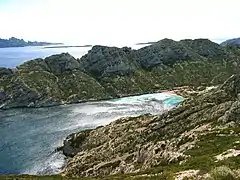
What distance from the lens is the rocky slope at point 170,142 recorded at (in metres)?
69.6

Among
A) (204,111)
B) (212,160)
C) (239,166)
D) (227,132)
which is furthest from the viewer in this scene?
(204,111)

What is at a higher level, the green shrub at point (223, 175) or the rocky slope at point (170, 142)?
the green shrub at point (223, 175)

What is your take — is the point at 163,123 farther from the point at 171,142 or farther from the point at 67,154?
the point at 67,154

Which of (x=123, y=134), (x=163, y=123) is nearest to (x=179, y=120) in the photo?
(x=163, y=123)

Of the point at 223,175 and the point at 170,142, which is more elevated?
the point at 223,175

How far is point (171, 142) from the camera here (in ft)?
310

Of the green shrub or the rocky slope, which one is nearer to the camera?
the green shrub

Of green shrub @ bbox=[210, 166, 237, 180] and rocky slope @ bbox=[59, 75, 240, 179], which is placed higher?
green shrub @ bbox=[210, 166, 237, 180]

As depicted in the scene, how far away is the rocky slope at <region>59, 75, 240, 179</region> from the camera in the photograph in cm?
6956

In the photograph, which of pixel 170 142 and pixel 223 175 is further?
pixel 170 142

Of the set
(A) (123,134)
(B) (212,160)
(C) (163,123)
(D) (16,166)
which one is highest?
(B) (212,160)

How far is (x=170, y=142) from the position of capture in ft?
312

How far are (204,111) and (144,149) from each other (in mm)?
23416

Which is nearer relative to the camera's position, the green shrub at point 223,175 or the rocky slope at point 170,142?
the green shrub at point 223,175
